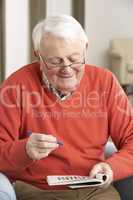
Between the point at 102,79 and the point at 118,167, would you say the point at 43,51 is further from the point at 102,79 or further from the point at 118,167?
the point at 118,167

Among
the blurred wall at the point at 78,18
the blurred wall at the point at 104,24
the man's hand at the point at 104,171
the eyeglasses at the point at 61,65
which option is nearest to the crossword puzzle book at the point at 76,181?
the man's hand at the point at 104,171

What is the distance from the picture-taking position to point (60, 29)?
166cm

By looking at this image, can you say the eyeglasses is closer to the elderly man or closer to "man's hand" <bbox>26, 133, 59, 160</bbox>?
the elderly man

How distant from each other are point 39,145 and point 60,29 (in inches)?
16.6

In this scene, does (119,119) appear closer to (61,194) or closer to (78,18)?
(61,194)

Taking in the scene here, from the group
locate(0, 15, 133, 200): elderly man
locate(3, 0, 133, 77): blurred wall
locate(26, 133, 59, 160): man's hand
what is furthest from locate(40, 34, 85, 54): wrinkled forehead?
locate(3, 0, 133, 77): blurred wall

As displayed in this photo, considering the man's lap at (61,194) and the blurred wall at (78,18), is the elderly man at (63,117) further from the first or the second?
the blurred wall at (78,18)

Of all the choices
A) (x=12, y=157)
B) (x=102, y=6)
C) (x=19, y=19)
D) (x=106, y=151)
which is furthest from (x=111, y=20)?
(x=12, y=157)

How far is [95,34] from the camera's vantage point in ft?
20.6

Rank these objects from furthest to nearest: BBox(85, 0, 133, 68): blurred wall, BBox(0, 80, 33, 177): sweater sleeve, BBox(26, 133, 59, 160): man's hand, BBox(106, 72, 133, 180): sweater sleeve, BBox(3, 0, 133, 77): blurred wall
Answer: BBox(85, 0, 133, 68): blurred wall → BBox(3, 0, 133, 77): blurred wall → BBox(106, 72, 133, 180): sweater sleeve → BBox(0, 80, 33, 177): sweater sleeve → BBox(26, 133, 59, 160): man's hand

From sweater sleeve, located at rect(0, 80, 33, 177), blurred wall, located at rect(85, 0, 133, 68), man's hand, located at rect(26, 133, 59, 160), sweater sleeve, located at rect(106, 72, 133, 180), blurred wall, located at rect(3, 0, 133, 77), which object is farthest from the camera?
blurred wall, located at rect(85, 0, 133, 68)

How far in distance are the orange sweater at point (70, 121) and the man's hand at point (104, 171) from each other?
0.03 meters

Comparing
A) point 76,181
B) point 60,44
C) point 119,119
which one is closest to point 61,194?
point 76,181

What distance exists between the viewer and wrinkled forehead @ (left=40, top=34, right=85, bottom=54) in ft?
5.40
